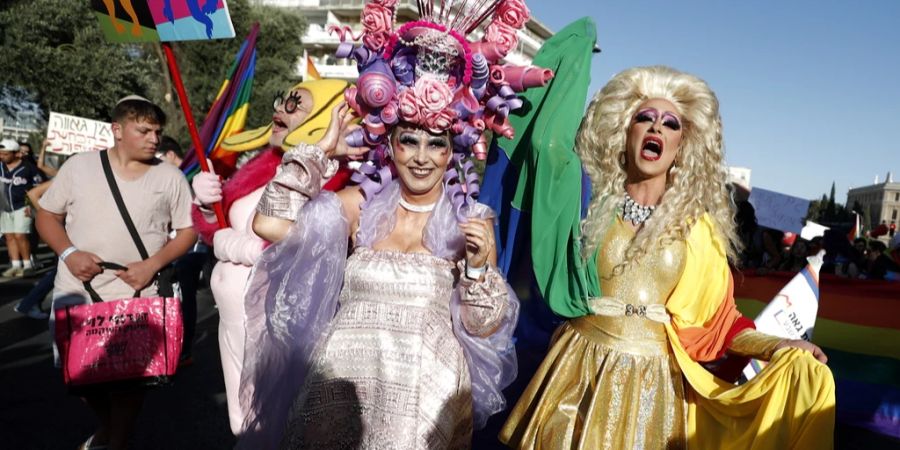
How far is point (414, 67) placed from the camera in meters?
2.65

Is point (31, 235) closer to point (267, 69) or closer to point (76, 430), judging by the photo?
point (76, 430)

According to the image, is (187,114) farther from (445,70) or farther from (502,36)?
(502,36)

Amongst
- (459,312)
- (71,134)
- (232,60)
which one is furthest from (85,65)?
(459,312)

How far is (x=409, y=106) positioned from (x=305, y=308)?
889 millimetres

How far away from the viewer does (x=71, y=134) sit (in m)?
11.5

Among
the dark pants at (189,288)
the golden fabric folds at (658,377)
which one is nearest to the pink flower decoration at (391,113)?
the golden fabric folds at (658,377)

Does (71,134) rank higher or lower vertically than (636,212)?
higher

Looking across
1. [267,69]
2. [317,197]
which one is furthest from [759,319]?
[267,69]

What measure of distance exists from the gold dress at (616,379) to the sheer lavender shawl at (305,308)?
227 mm

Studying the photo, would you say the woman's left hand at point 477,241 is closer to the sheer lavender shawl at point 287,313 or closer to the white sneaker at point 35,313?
the sheer lavender shawl at point 287,313

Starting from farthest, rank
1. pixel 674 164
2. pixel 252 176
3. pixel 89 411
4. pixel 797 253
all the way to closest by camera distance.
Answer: pixel 797 253
pixel 89 411
pixel 252 176
pixel 674 164

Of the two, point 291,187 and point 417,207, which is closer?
point 291,187

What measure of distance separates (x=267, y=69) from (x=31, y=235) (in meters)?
13.0

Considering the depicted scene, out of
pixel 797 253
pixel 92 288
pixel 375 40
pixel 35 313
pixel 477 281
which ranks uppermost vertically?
pixel 375 40
